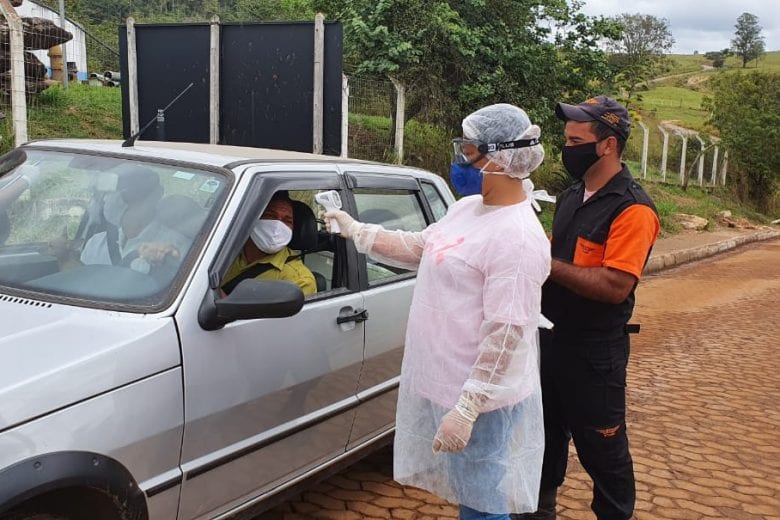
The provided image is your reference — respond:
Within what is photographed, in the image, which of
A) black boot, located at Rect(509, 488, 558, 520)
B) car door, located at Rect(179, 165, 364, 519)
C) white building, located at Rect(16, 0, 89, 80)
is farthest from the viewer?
white building, located at Rect(16, 0, 89, 80)

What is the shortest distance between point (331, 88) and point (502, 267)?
7408 mm

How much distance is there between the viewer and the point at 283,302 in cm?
249

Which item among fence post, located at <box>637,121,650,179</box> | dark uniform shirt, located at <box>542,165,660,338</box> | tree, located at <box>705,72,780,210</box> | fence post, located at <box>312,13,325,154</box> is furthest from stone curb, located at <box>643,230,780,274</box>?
tree, located at <box>705,72,780,210</box>

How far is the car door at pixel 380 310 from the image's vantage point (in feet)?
11.1

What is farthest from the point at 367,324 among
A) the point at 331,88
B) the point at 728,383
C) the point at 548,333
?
the point at 331,88

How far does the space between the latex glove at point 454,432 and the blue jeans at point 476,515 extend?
0.33m

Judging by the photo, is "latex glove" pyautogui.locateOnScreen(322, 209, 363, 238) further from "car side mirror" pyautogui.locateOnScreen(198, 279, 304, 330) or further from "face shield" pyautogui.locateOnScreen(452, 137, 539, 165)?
"face shield" pyautogui.locateOnScreen(452, 137, 539, 165)

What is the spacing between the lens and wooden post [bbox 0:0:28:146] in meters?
7.31

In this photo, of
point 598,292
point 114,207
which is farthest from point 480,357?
point 114,207

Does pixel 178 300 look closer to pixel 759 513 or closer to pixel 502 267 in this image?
pixel 502 267

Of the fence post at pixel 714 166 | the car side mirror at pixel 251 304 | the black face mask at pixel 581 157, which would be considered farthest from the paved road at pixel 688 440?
the fence post at pixel 714 166

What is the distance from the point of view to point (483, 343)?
7.49ft

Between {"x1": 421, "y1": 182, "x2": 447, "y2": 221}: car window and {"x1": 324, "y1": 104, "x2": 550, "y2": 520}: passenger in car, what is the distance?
1.52 m

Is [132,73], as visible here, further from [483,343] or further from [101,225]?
[483,343]
